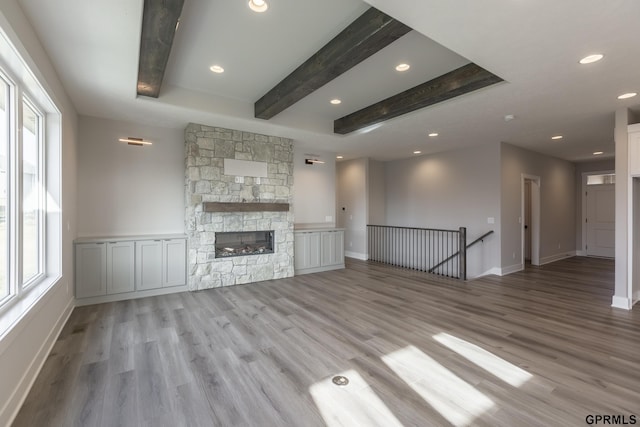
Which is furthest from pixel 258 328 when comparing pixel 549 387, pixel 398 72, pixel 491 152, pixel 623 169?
pixel 491 152

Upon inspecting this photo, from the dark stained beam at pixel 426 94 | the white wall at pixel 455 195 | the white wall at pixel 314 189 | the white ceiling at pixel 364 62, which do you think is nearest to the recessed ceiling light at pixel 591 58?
the white ceiling at pixel 364 62

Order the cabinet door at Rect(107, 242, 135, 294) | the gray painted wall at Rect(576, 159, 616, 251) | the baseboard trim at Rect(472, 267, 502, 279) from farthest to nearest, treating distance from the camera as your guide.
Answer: the gray painted wall at Rect(576, 159, 616, 251), the baseboard trim at Rect(472, 267, 502, 279), the cabinet door at Rect(107, 242, 135, 294)

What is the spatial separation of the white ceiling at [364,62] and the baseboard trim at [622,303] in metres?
2.68

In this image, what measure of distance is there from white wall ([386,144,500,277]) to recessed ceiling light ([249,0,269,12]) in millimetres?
5623

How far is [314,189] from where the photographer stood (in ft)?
23.1

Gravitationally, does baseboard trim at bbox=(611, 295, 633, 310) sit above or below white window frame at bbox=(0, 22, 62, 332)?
below

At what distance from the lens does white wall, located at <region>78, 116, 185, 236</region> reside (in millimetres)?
4617

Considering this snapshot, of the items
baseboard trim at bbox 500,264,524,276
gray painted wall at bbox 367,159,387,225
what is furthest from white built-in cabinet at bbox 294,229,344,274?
baseboard trim at bbox 500,264,524,276

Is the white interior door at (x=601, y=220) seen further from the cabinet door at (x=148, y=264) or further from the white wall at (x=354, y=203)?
the cabinet door at (x=148, y=264)

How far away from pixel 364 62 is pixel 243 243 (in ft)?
12.8

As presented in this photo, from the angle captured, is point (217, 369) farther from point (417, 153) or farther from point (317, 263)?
point (417, 153)


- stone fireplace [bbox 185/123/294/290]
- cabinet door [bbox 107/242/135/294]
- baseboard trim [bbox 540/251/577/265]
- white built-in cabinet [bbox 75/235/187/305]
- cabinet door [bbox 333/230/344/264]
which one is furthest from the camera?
baseboard trim [bbox 540/251/577/265]

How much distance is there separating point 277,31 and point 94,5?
1.43 metres

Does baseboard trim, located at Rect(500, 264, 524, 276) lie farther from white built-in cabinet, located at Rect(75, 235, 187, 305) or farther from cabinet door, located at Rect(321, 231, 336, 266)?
white built-in cabinet, located at Rect(75, 235, 187, 305)
